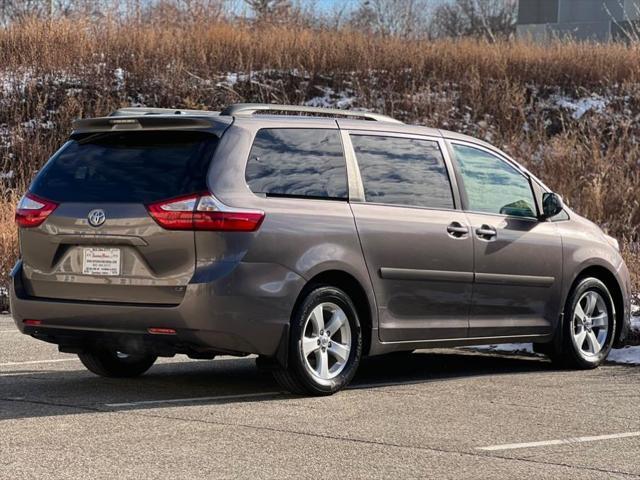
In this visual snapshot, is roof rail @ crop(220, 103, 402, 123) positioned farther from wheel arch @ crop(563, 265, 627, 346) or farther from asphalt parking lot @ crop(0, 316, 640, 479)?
wheel arch @ crop(563, 265, 627, 346)

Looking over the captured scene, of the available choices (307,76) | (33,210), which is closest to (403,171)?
(33,210)

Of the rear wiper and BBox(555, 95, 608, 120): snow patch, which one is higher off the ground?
the rear wiper

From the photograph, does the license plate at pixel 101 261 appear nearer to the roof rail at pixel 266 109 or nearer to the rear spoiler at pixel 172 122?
the rear spoiler at pixel 172 122

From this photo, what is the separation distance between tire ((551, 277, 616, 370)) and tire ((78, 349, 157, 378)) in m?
3.24

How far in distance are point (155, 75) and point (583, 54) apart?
33.1ft

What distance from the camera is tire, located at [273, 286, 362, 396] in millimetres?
7984

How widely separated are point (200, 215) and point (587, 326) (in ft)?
13.0

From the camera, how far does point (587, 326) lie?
33.7 feet

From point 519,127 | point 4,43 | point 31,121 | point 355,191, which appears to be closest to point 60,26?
point 4,43

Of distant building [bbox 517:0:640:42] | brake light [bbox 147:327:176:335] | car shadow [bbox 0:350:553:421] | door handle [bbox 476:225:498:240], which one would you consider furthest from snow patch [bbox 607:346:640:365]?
distant building [bbox 517:0:640:42]

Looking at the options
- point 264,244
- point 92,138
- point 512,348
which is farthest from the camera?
point 512,348

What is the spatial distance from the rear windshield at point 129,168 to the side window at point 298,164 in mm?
336

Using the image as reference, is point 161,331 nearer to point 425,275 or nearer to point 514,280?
point 425,275

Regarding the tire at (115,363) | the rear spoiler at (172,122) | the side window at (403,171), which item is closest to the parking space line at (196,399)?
the tire at (115,363)
